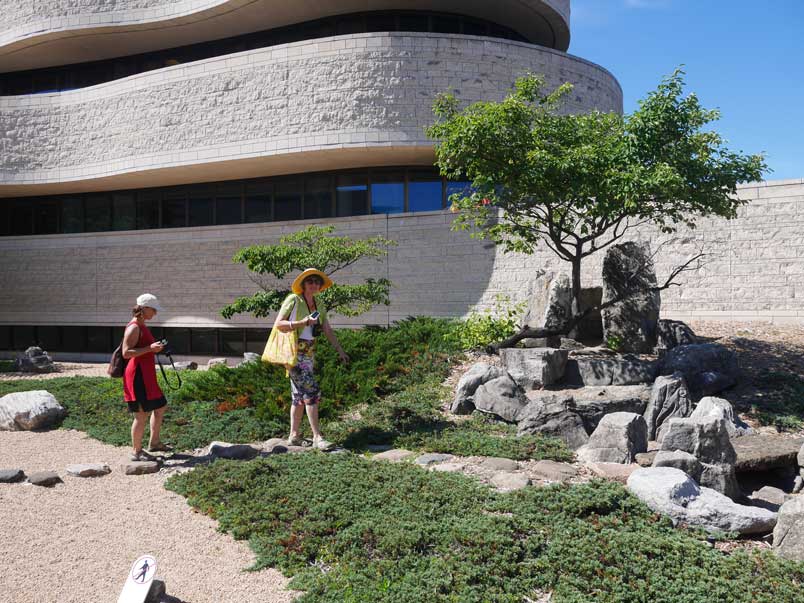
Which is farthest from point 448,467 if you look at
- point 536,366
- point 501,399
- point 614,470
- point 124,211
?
point 124,211

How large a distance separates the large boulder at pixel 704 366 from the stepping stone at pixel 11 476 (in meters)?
8.75

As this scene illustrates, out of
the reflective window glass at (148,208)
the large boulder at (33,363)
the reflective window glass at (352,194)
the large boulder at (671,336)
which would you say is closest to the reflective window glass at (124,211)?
the reflective window glass at (148,208)

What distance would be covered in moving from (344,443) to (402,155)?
11.7 m

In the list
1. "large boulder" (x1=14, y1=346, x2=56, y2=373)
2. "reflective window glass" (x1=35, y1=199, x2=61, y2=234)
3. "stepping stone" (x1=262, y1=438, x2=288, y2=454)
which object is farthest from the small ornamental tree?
"reflective window glass" (x1=35, y1=199, x2=61, y2=234)

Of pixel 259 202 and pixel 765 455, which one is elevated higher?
pixel 259 202

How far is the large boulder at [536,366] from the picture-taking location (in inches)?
403

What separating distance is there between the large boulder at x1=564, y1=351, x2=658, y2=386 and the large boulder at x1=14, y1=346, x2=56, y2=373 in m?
14.6

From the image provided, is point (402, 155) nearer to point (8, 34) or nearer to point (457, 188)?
point (457, 188)

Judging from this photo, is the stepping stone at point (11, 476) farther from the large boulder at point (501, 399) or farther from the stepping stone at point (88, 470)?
the large boulder at point (501, 399)

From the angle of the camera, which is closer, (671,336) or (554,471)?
(554,471)

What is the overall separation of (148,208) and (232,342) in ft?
18.9

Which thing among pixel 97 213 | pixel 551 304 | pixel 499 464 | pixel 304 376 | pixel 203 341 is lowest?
pixel 499 464

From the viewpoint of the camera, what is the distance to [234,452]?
26.0 feet

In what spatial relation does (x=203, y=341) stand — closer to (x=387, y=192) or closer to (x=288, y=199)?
(x=288, y=199)
